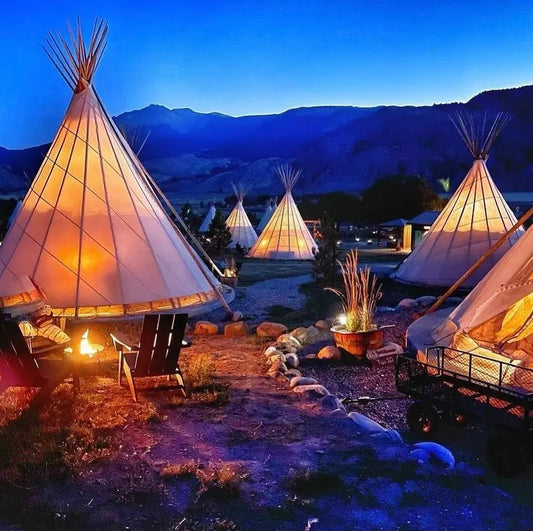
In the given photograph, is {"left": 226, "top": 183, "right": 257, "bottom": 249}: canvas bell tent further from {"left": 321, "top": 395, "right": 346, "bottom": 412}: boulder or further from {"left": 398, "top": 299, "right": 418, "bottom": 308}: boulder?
{"left": 321, "top": 395, "right": 346, "bottom": 412}: boulder

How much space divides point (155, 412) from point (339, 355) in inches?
108

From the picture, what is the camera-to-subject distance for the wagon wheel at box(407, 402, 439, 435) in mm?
4449

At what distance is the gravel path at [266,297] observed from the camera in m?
10.3

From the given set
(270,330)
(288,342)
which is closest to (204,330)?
(270,330)

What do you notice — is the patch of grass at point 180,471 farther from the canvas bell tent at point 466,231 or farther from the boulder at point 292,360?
the canvas bell tent at point 466,231

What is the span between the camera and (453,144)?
254 feet

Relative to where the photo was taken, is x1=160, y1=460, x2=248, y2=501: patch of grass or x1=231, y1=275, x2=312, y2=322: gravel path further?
x1=231, y1=275, x2=312, y2=322: gravel path

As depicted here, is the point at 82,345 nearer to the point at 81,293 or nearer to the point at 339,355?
the point at 81,293

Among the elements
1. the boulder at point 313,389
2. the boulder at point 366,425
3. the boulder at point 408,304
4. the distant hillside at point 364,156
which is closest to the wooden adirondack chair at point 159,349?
the boulder at point 313,389

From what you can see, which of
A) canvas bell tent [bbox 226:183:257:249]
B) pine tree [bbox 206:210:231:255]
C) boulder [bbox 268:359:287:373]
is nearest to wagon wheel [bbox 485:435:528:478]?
boulder [bbox 268:359:287:373]

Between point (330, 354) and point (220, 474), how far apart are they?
135 inches

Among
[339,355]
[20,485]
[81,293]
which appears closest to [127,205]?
[81,293]

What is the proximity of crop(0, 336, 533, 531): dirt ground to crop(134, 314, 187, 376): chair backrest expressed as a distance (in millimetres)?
196

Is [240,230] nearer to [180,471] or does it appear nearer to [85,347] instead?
[85,347]
